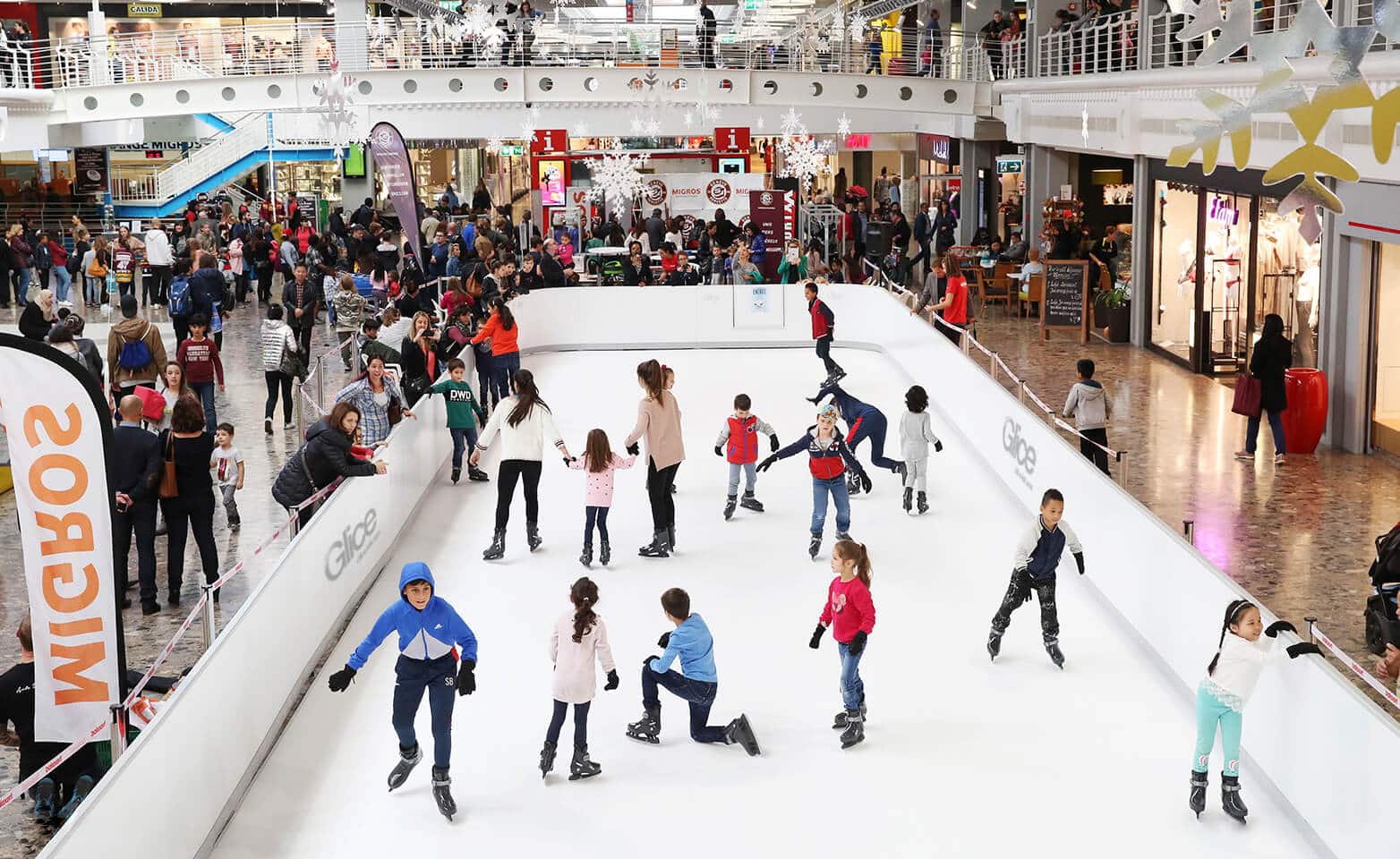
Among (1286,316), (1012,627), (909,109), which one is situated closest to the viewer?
(1012,627)

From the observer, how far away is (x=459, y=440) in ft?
46.4

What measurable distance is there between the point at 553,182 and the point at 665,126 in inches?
117

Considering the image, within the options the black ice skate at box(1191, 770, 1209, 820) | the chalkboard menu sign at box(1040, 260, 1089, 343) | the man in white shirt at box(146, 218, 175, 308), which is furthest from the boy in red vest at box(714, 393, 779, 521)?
the man in white shirt at box(146, 218, 175, 308)

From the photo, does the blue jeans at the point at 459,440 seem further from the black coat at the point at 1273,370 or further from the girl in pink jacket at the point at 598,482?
the black coat at the point at 1273,370

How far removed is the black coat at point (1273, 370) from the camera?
568 inches

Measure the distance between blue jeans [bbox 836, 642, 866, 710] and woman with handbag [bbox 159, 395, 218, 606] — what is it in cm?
434

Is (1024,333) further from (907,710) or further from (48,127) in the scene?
(48,127)

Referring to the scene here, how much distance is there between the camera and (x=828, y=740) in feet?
27.2

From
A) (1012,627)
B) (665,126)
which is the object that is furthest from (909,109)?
(1012,627)

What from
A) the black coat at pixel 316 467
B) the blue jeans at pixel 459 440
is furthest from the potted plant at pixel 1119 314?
the black coat at pixel 316 467

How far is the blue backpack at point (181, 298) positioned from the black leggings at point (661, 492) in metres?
7.70

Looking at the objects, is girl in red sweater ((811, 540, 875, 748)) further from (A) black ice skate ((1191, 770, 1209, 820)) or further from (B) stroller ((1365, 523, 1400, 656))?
(B) stroller ((1365, 523, 1400, 656))

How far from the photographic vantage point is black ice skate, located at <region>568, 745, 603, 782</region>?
7777mm

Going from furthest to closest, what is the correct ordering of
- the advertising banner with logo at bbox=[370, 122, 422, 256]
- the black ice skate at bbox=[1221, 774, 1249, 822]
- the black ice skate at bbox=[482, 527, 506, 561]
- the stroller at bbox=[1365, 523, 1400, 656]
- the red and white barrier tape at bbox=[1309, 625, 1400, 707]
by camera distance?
the advertising banner with logo at bbox=[370, 122, 422, 256], the black ice skate at bbox=[482, 527, 506, 561], the stroller at bbox=[1365, 523, 1400, 656], the black ice skate at bbox=[1221, 774, 1249, 822], the red and white barrier tape at bbox=[1309, 625, 1400, 707]
